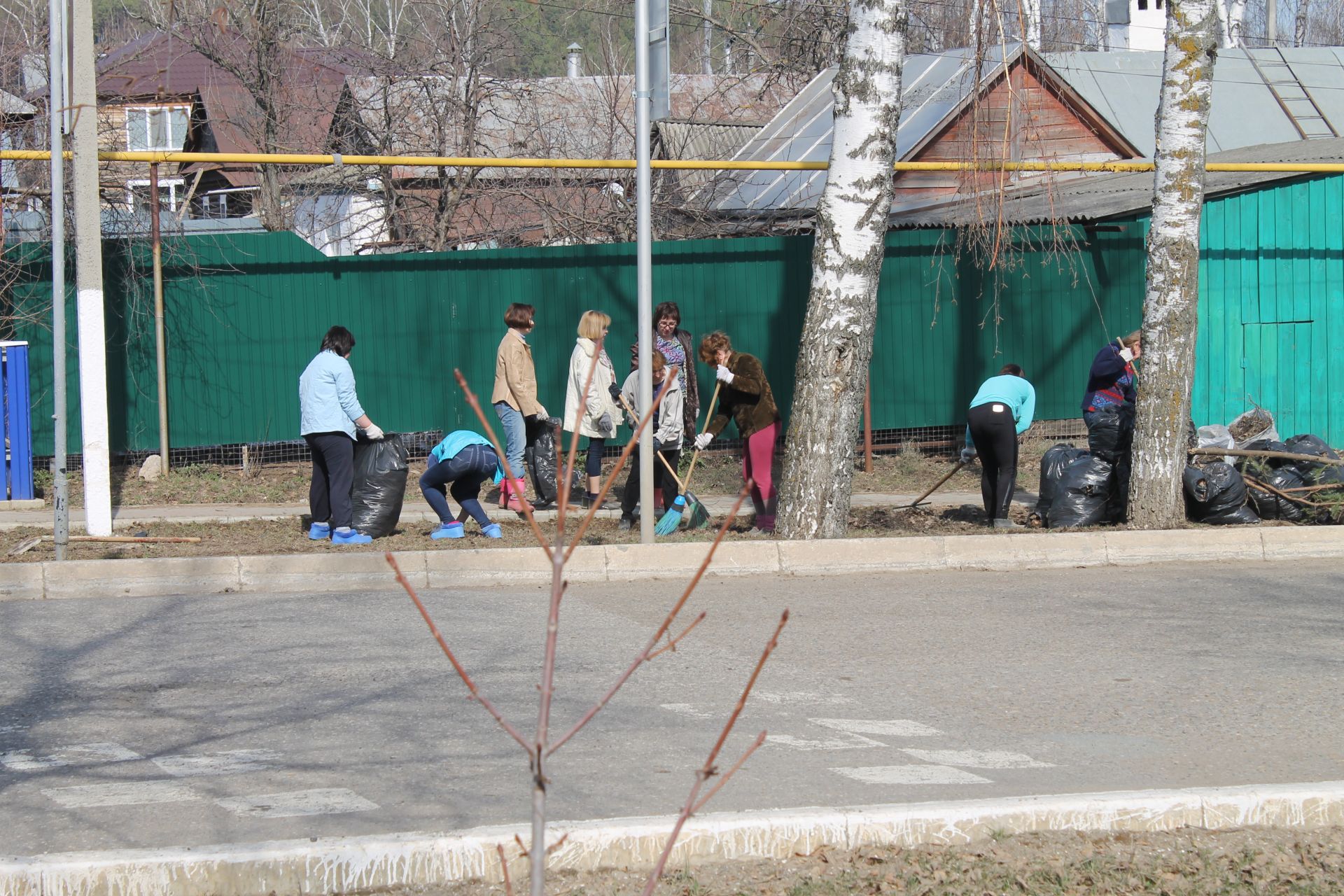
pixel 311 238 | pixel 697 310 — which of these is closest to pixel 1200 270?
pixel 697 310

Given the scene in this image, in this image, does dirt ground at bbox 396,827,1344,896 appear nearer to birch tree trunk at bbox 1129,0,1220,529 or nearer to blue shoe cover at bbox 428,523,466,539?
birch tree trunk at bbox 1129,0,1220,529

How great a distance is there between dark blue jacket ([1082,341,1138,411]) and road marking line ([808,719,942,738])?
6.17m

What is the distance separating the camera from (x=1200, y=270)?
14383mm

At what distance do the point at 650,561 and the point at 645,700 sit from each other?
9.83 ft

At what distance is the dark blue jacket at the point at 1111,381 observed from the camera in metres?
10.8

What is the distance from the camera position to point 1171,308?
9641 millimetres

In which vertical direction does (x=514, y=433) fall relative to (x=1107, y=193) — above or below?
below

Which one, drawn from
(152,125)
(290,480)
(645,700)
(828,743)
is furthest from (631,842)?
(152,125)

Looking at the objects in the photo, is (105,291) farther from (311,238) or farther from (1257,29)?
(1257,29)

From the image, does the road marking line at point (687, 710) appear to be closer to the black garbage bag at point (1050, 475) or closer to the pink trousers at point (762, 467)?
the pink trousers at point (762, 467)

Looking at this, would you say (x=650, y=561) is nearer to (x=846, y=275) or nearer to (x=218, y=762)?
(x=846, y=275)

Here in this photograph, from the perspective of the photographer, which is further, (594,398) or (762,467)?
(594,398)

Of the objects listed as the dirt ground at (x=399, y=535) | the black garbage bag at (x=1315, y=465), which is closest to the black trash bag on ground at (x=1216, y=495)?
the black garbage bag at (x=1315, y=465)

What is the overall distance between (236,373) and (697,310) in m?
4.66
